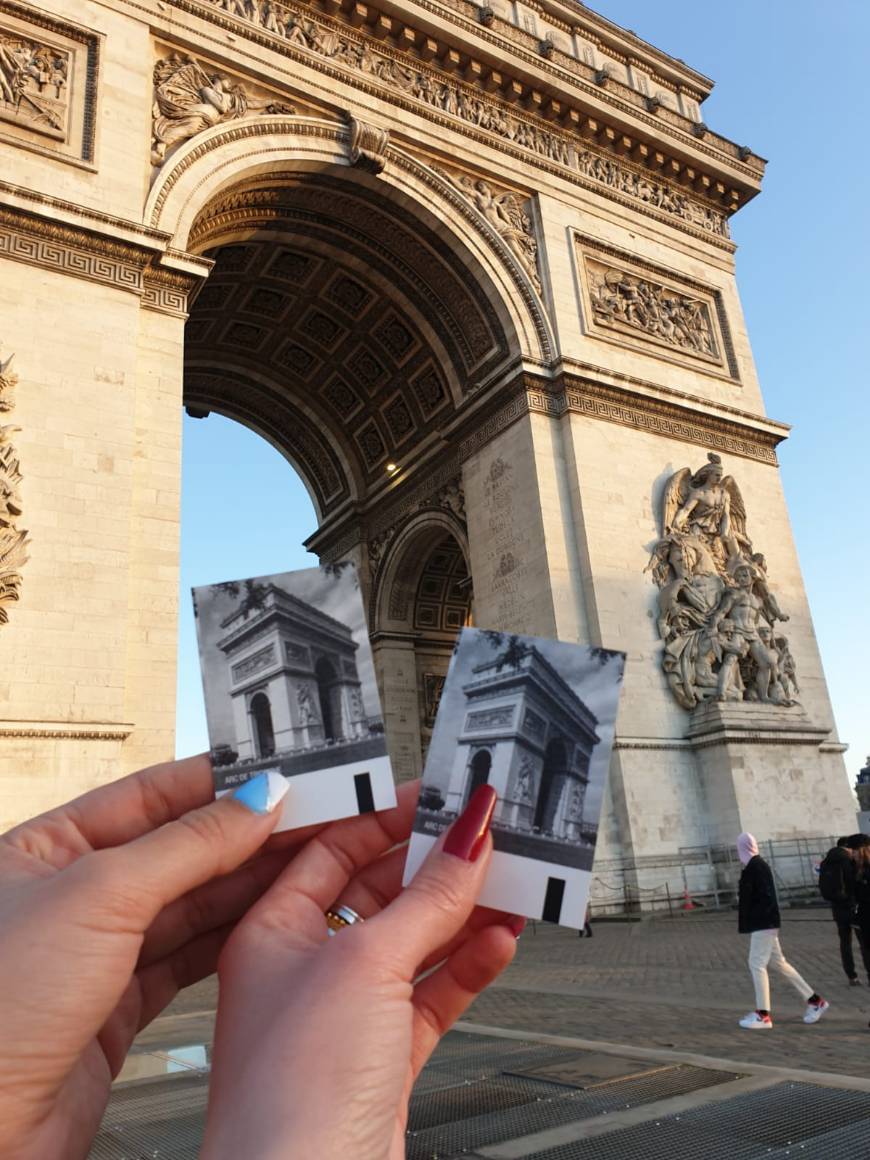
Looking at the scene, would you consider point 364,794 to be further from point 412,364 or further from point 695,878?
point 412,364

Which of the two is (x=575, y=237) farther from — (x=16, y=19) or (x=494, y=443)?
(x=16, y=19)

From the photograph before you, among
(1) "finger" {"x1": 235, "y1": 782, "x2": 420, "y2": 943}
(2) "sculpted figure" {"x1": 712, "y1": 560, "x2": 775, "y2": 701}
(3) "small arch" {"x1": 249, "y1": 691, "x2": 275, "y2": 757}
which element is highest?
(2) "sculpted figure" {"x1": 712, "y1": 560, "x2": 775, "y2": 701}

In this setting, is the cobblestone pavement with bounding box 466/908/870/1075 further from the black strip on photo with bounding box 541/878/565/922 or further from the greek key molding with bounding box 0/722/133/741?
the greek key molding with bounding box 0/722/133/741

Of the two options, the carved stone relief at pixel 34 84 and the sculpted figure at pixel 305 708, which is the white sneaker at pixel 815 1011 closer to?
the sculpted figure at pixel 305 708

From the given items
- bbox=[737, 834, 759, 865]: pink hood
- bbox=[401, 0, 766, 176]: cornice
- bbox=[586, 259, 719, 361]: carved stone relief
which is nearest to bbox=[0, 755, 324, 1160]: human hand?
bbox=[737, 834, 759, 865]: pink hood

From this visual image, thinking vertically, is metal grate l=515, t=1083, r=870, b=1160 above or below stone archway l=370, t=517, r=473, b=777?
below

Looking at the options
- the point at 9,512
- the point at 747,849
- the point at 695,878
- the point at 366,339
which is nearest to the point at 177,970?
the point at 747,849
